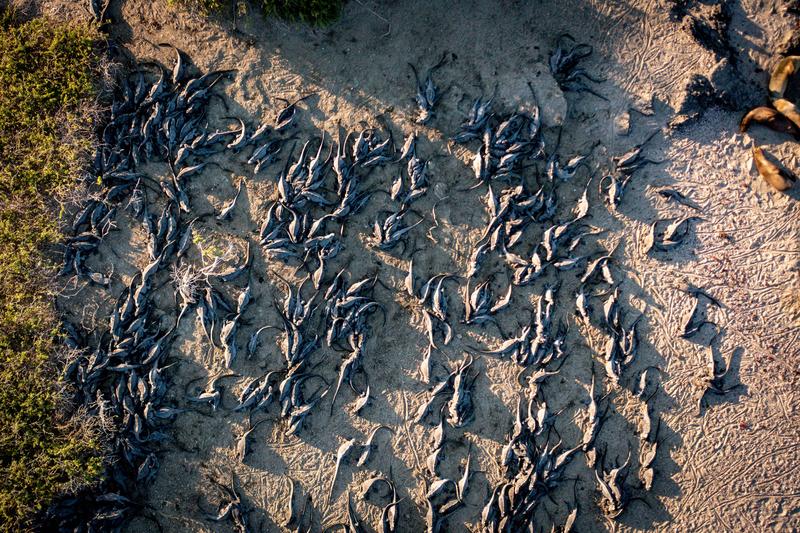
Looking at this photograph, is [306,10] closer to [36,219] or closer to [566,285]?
[36,219]

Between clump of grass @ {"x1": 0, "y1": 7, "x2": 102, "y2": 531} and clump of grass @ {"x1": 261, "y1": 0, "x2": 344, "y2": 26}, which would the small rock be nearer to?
clump of grass @ {"x1": 261, "y1": 0, "x2": 344, "y2": 26}

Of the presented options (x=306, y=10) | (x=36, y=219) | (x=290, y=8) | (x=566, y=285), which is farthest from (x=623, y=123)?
(x=36, y=219)

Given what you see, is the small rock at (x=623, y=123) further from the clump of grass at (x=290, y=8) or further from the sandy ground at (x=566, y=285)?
the clump of grass at (x=290, y=8)

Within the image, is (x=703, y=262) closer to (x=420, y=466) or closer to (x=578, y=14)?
(x=578, y=14)

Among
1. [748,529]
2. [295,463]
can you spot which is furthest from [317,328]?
[748,529]

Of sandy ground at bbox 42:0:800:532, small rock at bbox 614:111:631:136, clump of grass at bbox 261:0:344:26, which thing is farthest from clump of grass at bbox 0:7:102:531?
small rock at bbox 614:111:631:136
